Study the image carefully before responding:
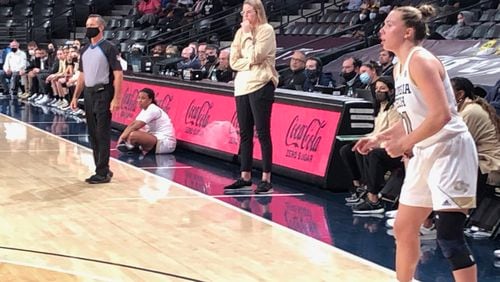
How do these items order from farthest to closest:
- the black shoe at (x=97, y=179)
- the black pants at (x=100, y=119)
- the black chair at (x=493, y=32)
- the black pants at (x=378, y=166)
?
1. the black chair at (x=493, y=32)
2. the black shoe at (x=97, y=179)
3. the black pants at (x=100, y=119)
4. the black pants at (x=378, y=166)

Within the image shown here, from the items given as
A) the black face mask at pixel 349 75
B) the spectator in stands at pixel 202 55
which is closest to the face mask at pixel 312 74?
the black face mask at pixel 349 75

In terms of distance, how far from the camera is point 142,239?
254 inches

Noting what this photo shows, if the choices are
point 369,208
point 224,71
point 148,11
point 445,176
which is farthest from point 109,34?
point 445,176

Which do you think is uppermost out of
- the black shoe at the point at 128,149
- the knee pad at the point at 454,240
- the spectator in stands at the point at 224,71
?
the spectator in stands at the point at 224,71

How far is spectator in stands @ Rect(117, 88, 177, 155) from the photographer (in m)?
11.2

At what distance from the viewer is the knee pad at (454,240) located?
13.5 feet

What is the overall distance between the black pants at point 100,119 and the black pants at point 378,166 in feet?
9.08

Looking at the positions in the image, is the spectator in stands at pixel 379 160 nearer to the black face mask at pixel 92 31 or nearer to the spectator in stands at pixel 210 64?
the black face mask at pixel 92 31

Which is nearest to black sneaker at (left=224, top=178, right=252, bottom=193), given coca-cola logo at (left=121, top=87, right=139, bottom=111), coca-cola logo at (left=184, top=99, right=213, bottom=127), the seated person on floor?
the seated person on floor

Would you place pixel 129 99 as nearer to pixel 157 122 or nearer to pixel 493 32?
pixel 157 122

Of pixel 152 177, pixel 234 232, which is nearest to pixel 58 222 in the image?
pixel 234 232

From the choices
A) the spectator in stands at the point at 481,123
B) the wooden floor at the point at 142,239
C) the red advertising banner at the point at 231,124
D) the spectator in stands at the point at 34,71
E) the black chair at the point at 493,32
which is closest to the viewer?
the wooden floor at the point at 142,239

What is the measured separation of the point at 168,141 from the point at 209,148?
0.73m

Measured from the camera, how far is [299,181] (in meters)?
9.24
